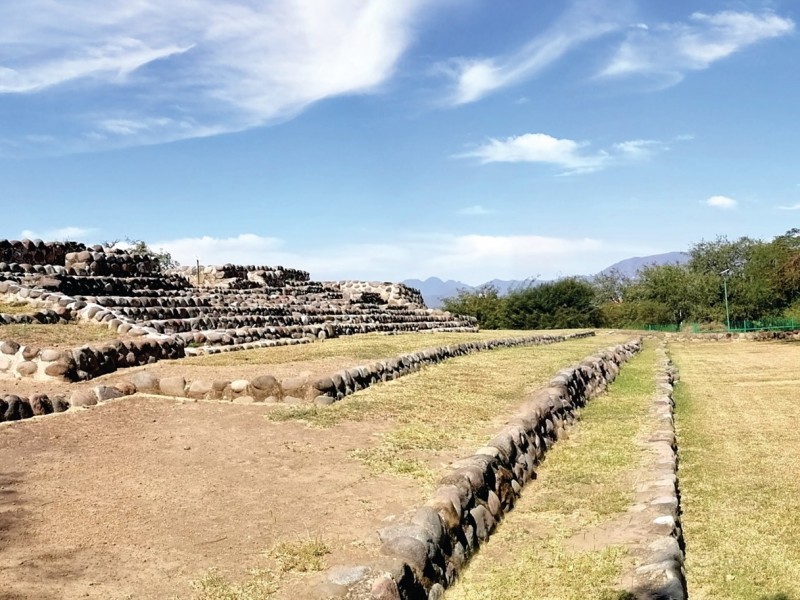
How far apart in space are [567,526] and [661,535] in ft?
2.72

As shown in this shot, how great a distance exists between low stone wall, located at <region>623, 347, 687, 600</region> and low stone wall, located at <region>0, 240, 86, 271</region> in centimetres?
1792

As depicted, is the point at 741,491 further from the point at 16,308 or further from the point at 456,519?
the point at 16,308

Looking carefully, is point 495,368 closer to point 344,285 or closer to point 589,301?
point 344,285

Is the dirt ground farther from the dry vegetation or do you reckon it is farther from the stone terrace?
the dry vegetation

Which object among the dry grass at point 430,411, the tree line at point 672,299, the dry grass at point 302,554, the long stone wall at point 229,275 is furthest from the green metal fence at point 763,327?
the dry grass at point 302,554

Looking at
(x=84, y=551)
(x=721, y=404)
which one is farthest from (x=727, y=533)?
(x=721, y=404)

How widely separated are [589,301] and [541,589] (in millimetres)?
44112

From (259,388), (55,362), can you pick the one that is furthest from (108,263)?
(259,388)

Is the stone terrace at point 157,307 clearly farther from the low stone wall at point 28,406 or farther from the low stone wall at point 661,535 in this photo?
the low stone wall at point 661,535

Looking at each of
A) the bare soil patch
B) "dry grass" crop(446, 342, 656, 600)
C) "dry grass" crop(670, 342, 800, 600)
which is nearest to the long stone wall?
"dry grass" crop(670, 342, 800, 600)

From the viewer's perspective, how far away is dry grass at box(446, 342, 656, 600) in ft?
16.3

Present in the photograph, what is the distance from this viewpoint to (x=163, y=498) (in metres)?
5.68

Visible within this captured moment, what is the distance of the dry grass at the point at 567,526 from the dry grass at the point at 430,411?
0.91 metres

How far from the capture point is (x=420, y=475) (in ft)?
21.9
